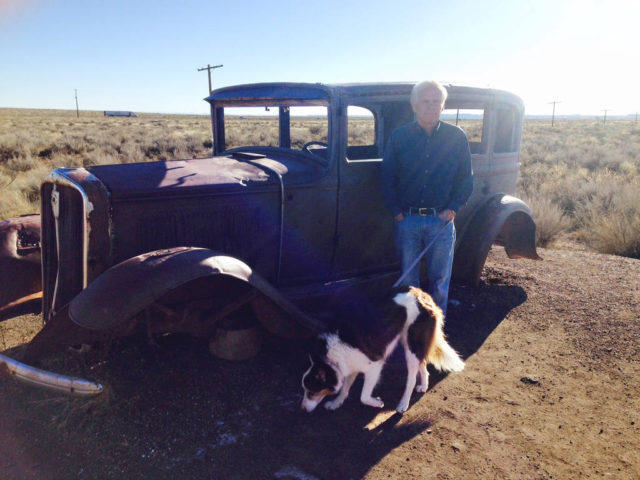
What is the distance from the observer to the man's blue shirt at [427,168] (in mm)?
3654

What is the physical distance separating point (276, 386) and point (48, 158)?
15.4 meters

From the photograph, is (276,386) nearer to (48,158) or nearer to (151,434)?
(151,434)

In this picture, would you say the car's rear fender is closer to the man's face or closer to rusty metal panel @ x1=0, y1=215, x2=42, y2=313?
the man's face

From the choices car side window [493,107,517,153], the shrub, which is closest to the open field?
car side window [493,107,517,153]

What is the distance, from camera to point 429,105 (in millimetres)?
3471

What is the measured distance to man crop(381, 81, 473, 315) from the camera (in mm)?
3654

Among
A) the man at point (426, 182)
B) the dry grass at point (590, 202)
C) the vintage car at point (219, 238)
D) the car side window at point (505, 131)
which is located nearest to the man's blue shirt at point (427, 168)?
the man at point (426, 182)

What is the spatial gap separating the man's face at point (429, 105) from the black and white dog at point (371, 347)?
1.23 m

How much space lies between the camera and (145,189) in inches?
125

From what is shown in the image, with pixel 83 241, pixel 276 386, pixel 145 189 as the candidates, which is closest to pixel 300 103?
pixel 145 189

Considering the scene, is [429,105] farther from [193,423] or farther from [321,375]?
[193,423]

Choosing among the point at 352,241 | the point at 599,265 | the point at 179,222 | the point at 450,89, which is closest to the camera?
the point at 179,222

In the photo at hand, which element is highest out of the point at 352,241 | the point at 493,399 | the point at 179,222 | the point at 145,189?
the point at 145,189

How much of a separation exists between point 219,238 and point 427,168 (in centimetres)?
159
